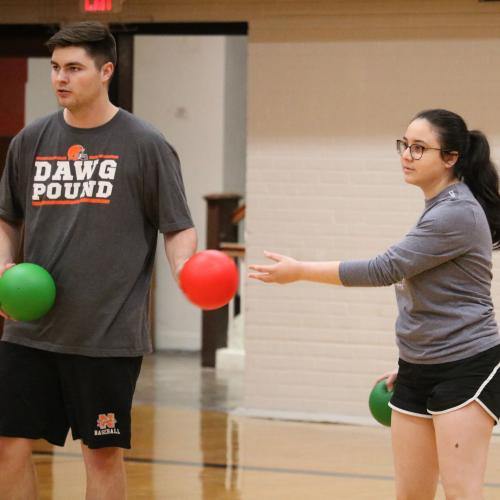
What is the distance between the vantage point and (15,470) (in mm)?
3166

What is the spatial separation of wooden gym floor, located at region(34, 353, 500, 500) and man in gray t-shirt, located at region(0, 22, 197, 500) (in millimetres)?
1655

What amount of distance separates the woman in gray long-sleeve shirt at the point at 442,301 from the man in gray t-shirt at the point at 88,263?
1.42ft

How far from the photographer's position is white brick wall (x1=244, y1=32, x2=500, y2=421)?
6684 millimetres

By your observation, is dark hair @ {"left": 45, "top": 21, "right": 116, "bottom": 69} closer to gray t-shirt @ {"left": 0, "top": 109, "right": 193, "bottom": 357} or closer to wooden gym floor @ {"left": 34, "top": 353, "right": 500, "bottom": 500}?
gray t-shirt @ {"left": 0, "top": 109, "right": 193, "bottom": 357}

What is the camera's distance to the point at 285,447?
6.00 meters

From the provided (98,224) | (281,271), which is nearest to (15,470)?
(98,224)

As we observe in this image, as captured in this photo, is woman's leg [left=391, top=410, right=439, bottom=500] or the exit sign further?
the exit sign

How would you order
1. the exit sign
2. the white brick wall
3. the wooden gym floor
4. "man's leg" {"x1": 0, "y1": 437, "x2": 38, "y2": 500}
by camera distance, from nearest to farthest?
1. "man's leg" {"x1": 0, "y1": 437, "x2": 38, "y2": 500}
2. the wooden gym floor
3. the white brick wall
4. the exit sign

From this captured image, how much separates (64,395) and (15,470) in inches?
10.9

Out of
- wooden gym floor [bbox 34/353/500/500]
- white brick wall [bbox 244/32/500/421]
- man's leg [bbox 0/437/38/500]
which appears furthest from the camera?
white brick wall [bbox 244/32/500/421]

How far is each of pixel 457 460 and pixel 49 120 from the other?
5.59 ft

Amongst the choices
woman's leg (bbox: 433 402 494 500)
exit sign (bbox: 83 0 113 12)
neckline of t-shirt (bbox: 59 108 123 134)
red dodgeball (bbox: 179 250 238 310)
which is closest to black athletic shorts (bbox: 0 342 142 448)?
red dodgeball (bbox: 179 250 238 310)

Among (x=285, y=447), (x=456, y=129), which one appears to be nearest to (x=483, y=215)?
(x=456, y=129)

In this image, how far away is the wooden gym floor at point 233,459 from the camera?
492 cm
